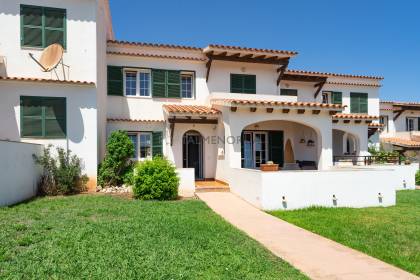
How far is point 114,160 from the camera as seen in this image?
Result: 1432cm

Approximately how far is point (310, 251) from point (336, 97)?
18829mm

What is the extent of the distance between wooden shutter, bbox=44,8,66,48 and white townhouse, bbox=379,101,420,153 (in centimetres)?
2499

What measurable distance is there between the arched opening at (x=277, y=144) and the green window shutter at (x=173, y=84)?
4377 mm

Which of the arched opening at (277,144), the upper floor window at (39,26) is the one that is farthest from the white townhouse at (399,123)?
the upper floor window at (39,26)

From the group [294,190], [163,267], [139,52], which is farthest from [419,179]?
[163,267]

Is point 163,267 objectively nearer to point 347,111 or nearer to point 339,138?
point 339,138

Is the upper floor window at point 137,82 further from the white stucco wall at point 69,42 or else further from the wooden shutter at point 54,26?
the wooden shutter at point 54,26

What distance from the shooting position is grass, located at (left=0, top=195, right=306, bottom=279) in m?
5.15

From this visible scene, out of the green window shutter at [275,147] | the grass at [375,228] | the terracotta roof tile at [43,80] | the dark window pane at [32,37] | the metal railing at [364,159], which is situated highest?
the dark window pane at [32,37]

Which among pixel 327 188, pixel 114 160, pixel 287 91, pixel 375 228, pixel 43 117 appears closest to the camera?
pixel 375 228

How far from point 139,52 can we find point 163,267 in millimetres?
14345

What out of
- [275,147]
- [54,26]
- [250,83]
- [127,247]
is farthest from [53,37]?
[275,147]

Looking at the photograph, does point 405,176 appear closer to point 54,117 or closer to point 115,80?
point 115,80

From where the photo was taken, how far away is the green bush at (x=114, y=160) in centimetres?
1429
